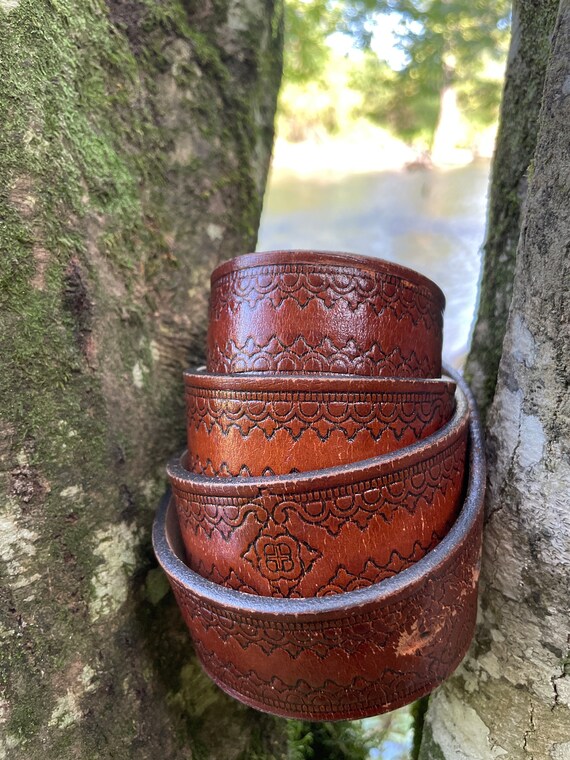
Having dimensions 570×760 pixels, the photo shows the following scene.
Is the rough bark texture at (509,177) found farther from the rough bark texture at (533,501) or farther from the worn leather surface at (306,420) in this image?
the worn leather surface at (306,420)

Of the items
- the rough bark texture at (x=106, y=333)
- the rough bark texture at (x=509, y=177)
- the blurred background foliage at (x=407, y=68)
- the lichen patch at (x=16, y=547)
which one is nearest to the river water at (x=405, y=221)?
the blurred background foliage at (x=407, y=68)

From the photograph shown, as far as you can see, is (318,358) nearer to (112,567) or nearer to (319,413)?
(319,413)

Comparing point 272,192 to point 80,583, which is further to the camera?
point 272,192

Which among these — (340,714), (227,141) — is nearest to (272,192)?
(227,141)

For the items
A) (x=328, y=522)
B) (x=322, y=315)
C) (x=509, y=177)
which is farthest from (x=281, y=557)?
(x=509, y=177)

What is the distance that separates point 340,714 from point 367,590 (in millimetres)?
180

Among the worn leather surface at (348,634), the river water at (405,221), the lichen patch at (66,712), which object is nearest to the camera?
the worn leather surface at (348,634)

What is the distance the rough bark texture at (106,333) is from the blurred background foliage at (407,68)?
2460 millimetres

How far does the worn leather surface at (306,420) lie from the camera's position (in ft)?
2.15

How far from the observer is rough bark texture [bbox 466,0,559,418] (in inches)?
32.4

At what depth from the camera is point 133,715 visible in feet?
2.70

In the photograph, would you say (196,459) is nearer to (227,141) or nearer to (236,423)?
(236,423)

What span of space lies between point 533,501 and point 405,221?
10.4 feet

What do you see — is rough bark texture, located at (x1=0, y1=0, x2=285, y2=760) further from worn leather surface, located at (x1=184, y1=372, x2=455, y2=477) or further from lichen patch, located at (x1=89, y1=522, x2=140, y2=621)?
worn leather surface, located at (x1=184, y1=372, x2=455, y2=477)
